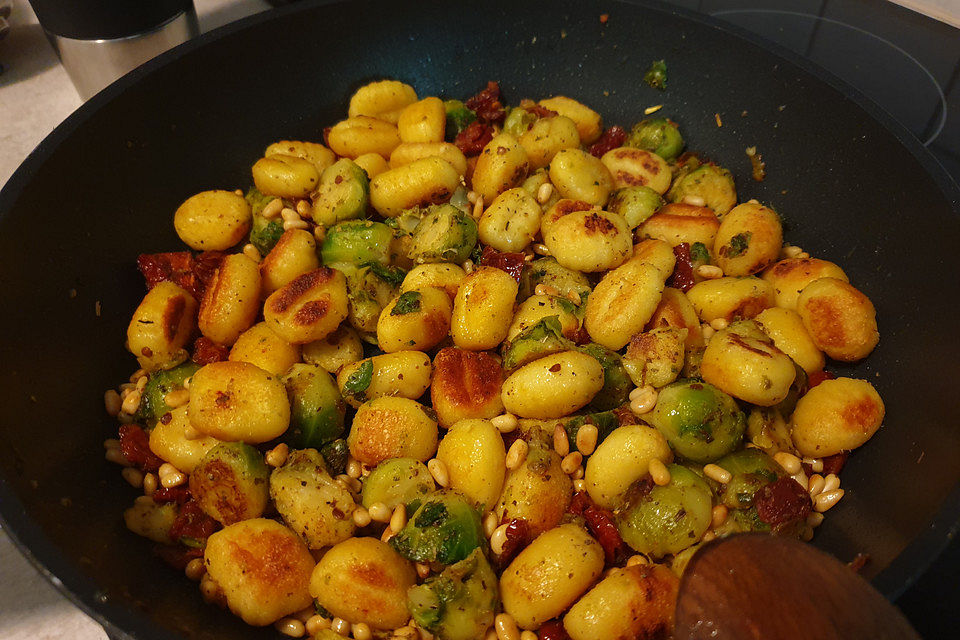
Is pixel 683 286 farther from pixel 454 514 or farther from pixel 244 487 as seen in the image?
pixel 244 487

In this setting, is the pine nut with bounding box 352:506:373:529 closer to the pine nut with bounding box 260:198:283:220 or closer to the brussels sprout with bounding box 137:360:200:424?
the brussels sprout with bounding box 137:360:200:424

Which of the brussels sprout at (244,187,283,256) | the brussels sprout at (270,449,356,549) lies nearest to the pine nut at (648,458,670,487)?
the brussels sprout at (270,449,356,549)

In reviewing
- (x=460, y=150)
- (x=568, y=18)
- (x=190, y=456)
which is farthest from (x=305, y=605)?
(x=568, y=18)

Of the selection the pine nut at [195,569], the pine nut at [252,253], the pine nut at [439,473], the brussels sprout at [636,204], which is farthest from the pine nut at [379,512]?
the brussels sprout at [636,204]

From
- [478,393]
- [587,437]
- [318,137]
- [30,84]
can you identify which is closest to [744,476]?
[587,437]

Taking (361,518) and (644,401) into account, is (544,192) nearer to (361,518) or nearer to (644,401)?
(644,401)
